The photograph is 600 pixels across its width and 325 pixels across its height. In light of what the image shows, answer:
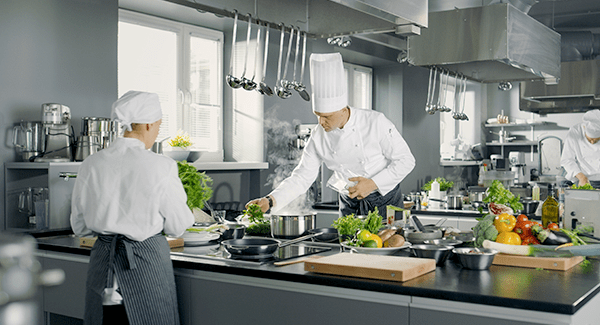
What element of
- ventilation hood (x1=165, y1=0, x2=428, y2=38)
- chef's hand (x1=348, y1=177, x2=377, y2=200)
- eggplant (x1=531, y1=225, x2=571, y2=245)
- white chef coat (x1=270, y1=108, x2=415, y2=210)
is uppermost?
ventilation hood (x1=165, y1=0, x2=428, y2=38)

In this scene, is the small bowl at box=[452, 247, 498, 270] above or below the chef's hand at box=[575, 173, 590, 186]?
below

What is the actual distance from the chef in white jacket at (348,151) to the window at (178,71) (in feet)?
6.22

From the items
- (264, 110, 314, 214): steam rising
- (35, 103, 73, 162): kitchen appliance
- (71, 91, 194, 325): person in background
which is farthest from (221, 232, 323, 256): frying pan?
(264, 110, 314, 214): steam rising

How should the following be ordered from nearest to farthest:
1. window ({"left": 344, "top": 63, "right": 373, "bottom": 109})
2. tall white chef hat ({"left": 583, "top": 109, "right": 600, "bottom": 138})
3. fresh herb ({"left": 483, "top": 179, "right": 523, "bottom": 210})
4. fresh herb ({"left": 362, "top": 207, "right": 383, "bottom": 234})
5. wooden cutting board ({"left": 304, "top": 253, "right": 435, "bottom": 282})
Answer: wooden cutting board ({"left": 304, "top": 253, "right": 435, "bottom": 282}) < fresh herb ({"left": 362, "top": 207, "right": 383, "bottom": 234}) < fresh herb ({"left": 483, "top": 179, "right": 523, "bottom": 210}) < tall white chef hat ({"left": 583, "top": 109, "right": 600, "bottom": 138}) < window ({"left": 344, "top": 63, "right": 373, "bottom": 109})

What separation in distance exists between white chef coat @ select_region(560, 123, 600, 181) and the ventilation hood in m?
4.23

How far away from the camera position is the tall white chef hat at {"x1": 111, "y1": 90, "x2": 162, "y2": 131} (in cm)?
225

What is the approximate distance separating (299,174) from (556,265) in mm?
1798

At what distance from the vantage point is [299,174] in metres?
3.58

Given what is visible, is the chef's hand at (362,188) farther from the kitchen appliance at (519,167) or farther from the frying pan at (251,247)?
the kitchen appliance at (519,167)

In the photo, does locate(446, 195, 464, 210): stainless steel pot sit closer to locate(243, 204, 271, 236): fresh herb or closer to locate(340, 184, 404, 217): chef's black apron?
locate(340, 184, 404, 217): chef's black apron

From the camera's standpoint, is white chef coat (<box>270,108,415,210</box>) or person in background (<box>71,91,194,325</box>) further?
white chef coat (<box>270,108,415,210</box>)

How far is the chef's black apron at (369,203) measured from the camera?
11.6ft

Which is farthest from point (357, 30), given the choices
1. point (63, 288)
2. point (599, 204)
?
point (63, 288)

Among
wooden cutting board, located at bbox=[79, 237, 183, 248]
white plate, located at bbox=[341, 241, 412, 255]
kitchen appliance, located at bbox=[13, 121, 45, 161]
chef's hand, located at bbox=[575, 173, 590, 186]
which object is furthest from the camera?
chef's hand, located at bbox=[575, 173, 590, 186]
